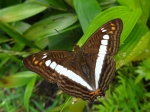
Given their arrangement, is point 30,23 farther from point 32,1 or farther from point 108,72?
point 108,72

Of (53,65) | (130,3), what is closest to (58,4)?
(130,3)

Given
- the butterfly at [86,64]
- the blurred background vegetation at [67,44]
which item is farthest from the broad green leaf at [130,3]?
the butterfly at [86,64]

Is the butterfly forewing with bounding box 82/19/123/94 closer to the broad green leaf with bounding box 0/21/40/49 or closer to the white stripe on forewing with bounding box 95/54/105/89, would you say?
the white stripe on forewing with bounding box 95/54/105/89

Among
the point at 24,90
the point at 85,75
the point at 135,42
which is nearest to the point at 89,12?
the point at 135,42

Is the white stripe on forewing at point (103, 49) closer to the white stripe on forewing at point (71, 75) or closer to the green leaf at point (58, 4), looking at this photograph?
the white stripe on forewing at point (71, 75)

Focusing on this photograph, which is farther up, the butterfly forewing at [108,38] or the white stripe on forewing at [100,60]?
the butterfly forewing at [108,38]

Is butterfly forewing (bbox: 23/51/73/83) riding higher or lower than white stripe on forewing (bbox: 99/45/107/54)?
lower

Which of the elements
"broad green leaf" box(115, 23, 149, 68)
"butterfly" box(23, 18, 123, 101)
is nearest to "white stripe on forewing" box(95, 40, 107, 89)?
"butterfly" box(23, 18, 123, 101)
